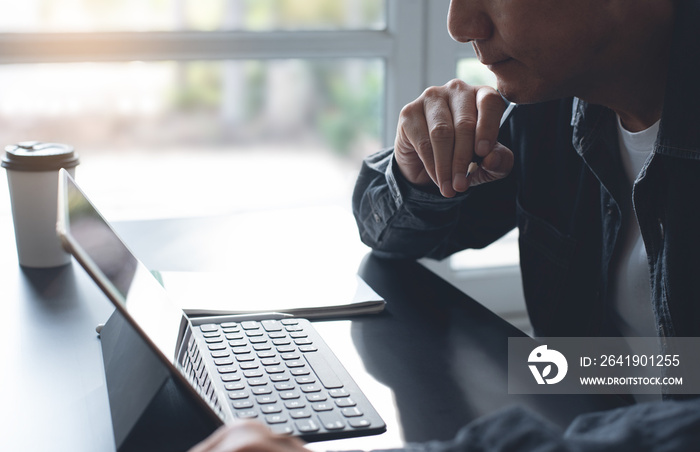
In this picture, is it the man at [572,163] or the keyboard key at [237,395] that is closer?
the keyboard key at [237,395]

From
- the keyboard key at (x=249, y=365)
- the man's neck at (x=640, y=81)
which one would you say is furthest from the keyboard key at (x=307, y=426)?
the man's neck at (x=640, y=81)

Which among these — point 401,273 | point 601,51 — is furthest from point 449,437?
point 601,51

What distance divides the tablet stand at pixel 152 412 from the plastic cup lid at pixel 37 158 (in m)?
0.51

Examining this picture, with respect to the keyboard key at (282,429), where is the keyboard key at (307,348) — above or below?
below

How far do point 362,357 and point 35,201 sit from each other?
0.59 m

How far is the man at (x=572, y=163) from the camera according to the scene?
0.93 metres

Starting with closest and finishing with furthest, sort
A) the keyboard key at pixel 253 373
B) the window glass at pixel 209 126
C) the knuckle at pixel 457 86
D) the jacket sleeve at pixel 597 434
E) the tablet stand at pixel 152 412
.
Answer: the jacket sleeve at pixel 597 434, the tablet stand at pixel 152 412, the keyboard key at pixel 253 373, the knuckle at pixel 457 86, the window glass at pixel 209 126

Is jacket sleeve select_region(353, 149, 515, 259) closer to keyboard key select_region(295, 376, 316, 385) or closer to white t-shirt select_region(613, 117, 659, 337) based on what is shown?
white t-shirt select_region(613, 117, 659, 337)

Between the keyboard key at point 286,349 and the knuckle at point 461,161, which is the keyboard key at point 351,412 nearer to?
the keyboard key at point 286,349

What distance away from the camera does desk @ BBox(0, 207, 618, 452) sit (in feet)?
2.11

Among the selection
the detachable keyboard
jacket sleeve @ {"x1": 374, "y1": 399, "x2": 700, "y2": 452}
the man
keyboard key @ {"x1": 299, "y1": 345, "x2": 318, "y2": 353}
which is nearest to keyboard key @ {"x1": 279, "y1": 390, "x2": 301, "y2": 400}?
the detachable keyboard

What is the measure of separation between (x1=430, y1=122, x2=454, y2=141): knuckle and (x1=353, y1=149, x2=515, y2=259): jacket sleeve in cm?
15

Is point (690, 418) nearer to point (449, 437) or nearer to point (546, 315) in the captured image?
point (449, 437)

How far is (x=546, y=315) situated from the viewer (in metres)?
1.17
